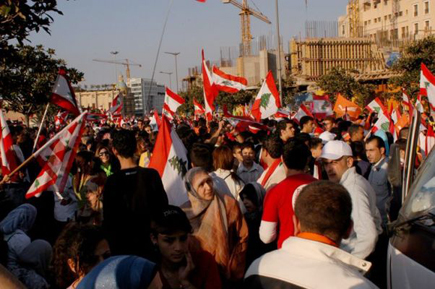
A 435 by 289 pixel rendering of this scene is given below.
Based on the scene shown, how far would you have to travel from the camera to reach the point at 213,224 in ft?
14.5

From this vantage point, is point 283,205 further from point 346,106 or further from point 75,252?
point 346,106

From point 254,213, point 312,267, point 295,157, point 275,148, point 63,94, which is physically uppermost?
point 63,94

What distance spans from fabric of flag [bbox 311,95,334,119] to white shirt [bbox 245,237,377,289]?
608 inches

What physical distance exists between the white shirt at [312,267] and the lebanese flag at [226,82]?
36.9ft

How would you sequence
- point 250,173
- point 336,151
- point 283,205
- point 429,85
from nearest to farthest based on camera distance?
point 283,205, point 336,151, point 250,173, point 429,85

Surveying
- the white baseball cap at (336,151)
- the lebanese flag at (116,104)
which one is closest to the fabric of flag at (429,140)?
the white baseball cap at (336,151)

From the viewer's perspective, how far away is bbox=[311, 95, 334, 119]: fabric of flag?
1809 centimetres

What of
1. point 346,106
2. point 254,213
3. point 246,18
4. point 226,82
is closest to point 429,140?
point 254,213

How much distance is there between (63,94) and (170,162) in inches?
57.4

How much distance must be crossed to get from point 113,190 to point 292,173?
1481mm

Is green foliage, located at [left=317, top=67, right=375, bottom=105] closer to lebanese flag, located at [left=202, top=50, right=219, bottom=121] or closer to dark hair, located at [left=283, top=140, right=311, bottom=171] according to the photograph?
lebanese flag, located at [left=202, top=50, right=219, bottom=121]

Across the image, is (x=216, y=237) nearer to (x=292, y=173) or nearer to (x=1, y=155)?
(x=292, y=173)

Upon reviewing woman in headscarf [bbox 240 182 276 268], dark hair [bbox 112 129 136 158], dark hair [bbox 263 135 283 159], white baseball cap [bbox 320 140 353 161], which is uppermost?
dark hair [bbox 112 129 136 158]

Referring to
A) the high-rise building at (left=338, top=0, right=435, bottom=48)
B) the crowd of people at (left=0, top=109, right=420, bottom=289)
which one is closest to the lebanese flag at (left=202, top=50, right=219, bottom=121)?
the crowd of people at (left=0, top=109, right=420, bottom=289)
